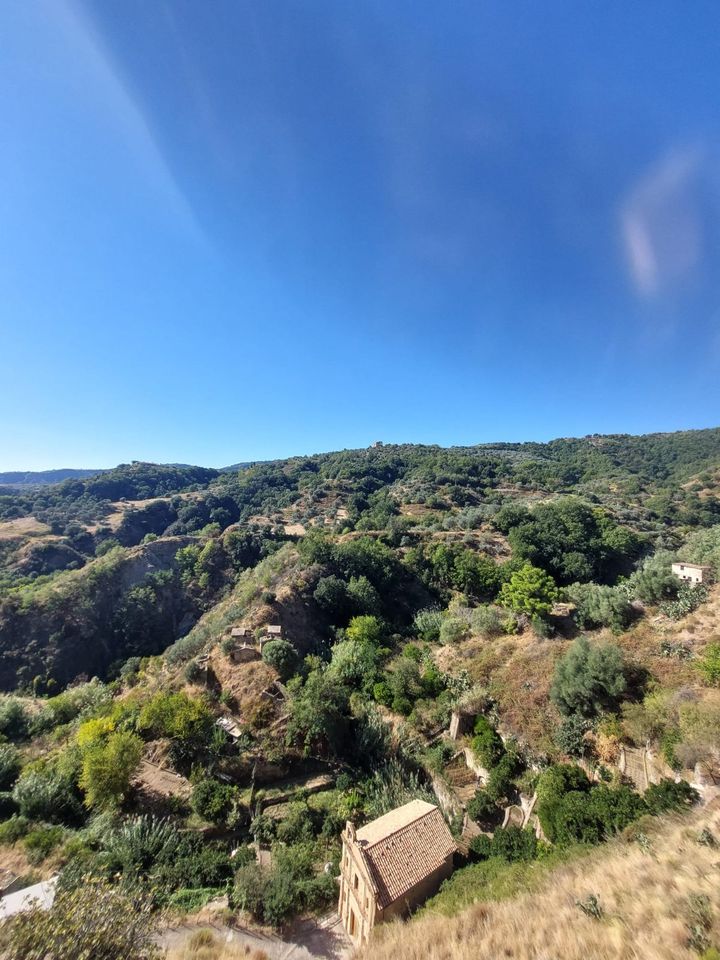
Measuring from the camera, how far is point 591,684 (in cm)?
1473

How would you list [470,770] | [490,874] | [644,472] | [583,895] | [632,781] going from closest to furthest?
1. [583,895]
2. [490,874]
3. [632,781]
4. [470,770]
5. [644,472]

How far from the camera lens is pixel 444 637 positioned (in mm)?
24422

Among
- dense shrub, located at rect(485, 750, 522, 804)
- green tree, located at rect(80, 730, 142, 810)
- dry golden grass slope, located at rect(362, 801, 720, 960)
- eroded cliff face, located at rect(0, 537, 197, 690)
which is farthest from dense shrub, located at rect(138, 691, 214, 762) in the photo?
eroded cliff face, located at rect(0, 537, 197, 690)

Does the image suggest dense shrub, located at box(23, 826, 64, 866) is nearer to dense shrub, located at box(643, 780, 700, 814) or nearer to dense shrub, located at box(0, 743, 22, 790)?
dense shrub, located at box(0, 743, 22, 790)

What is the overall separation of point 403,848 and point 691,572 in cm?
2208

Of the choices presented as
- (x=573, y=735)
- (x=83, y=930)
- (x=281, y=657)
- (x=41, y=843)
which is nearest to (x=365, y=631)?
(x=281, y=657)

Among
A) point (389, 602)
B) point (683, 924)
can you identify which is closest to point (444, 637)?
point (389, 602)

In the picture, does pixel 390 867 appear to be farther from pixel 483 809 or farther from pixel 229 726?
pixel 229 726

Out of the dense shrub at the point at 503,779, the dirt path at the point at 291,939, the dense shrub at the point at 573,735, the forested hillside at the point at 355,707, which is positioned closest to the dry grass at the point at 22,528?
the forested hillside at the point at 355,707

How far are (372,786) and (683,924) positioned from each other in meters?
12.7

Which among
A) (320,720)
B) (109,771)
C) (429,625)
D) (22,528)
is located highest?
(22,528)

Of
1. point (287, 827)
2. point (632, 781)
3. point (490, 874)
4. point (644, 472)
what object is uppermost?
point (644, 472)

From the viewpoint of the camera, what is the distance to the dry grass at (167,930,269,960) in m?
8.53

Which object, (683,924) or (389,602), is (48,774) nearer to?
(683,924)
